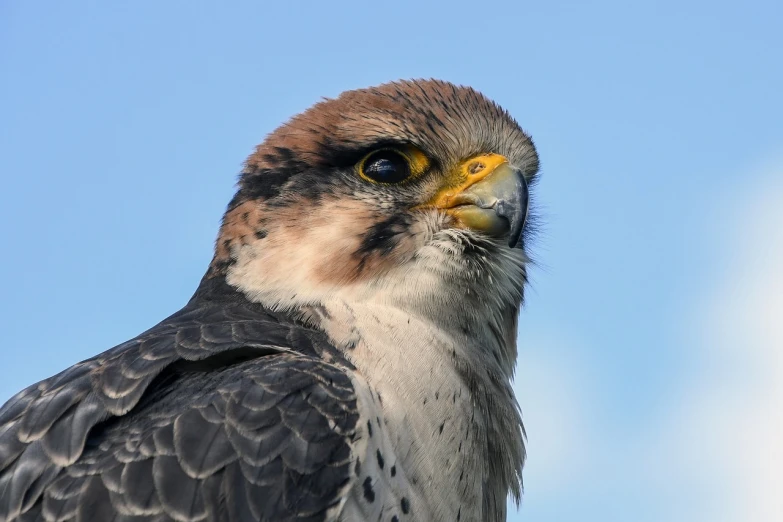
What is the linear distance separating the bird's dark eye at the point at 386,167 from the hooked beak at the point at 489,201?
0.21 m

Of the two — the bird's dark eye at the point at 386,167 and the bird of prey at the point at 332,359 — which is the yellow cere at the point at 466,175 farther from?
the bird's dark eye at the point at 386,167

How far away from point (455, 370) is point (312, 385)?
811 mm

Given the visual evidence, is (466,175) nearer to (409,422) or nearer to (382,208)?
(382,208)

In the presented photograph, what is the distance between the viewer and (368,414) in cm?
418

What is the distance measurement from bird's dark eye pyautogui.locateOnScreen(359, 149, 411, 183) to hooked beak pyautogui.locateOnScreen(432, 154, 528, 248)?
207 millimetres

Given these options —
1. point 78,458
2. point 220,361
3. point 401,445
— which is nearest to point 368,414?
point 401,445

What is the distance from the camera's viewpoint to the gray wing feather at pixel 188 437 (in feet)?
12.7

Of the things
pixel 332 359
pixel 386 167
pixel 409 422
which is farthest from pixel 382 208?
pixel 409 422

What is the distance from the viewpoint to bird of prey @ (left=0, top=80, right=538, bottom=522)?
3945 mm

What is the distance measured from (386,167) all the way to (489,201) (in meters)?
0.51

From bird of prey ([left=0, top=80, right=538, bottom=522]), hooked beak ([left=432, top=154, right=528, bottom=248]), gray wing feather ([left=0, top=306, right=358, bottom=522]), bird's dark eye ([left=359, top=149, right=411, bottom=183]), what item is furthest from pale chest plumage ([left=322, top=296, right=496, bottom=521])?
bird's dark eye ([left=359, top=149, right=411, bottom=183])

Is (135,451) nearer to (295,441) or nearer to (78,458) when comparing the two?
(78,458)

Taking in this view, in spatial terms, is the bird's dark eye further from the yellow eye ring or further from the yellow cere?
the yellow cere

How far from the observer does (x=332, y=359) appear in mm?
4527
